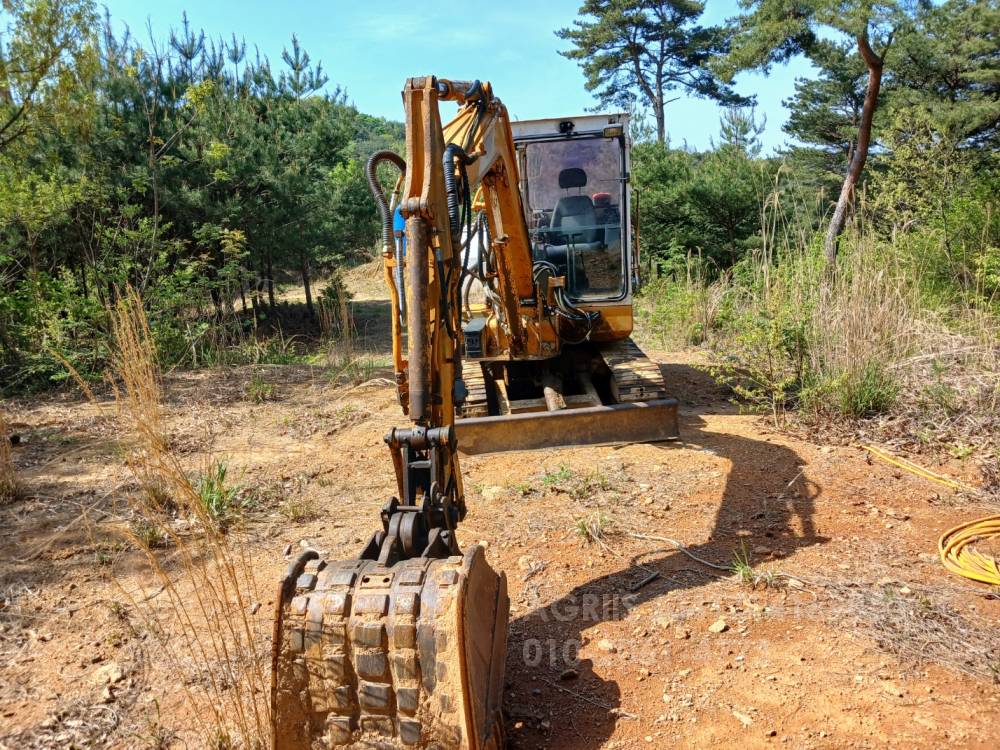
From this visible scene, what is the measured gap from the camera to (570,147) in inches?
265

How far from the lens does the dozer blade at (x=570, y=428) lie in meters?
5.81

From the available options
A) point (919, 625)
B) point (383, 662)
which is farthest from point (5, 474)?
point (919, 625)

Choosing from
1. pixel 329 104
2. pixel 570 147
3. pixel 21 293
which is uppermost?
pixel 329 104

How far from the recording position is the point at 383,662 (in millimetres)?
2305

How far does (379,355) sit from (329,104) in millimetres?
6242

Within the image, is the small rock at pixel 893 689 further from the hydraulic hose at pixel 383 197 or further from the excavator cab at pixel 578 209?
the excavator cab at pixel 578 209

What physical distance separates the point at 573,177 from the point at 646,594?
4.31m

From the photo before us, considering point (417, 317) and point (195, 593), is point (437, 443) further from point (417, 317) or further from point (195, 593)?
point (195, 593)

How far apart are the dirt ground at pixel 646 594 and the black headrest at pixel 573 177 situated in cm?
252

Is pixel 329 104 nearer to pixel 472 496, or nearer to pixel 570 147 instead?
pixel 570 147

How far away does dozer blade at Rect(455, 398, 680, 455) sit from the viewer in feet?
19.1

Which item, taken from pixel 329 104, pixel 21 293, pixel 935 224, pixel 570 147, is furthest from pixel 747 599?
pixel 329 104

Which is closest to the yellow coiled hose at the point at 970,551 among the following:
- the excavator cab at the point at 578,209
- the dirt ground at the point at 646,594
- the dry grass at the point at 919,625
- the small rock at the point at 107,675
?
the dirt ground at the point at 646,594

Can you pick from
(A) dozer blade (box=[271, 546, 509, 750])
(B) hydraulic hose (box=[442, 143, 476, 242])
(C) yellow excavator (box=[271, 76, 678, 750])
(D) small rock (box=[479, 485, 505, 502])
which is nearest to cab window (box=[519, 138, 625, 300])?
(C) yellow excavator (box=[271, 76, 678, 750])
